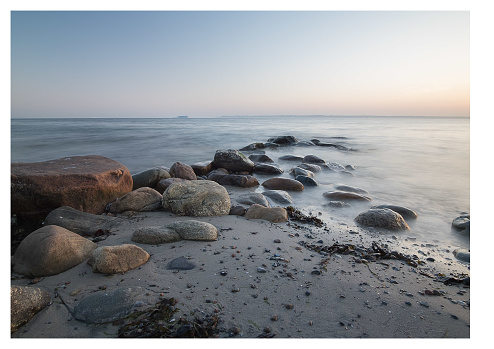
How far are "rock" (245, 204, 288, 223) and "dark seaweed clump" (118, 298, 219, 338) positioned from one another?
208 cm

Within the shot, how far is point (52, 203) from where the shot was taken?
3.45 m

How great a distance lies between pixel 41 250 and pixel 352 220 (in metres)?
3.87

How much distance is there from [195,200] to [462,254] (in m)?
3.37

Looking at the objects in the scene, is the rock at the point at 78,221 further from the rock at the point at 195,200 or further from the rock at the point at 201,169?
the rock at the point at 201,169

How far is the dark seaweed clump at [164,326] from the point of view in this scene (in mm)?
1638

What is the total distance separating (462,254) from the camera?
10.3 feet

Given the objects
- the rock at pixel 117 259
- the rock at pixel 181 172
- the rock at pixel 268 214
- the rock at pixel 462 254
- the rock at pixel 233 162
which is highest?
the rock at pixel 233 162

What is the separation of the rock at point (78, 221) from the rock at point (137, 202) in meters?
0.39

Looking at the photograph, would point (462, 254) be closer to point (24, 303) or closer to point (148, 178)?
point (24, 303)

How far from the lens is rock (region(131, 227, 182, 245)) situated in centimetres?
283

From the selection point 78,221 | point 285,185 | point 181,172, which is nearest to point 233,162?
point 181,172

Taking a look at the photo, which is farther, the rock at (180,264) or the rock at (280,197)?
the rock at (280,197)

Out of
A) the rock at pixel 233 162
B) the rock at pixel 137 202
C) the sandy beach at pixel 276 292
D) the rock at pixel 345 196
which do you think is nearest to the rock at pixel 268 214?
the sandy beach at pixel 276 292

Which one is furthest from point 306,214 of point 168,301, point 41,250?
point 41,250
